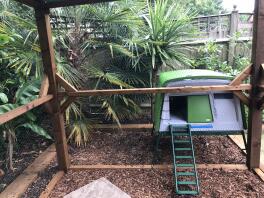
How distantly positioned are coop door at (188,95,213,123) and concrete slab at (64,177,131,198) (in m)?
1.28

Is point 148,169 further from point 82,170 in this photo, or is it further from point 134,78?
point 134,78

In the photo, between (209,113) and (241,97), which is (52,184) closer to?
(209,113)

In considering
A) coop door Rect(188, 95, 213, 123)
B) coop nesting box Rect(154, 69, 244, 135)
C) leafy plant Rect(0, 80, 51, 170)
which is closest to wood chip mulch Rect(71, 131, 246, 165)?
coop nesting box Rect(154, 69, 244, 135)

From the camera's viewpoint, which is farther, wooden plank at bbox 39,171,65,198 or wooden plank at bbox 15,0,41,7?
wooden plank at bbox 39,171,65,198

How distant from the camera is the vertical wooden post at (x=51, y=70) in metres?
2.75

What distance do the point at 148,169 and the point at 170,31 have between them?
2178 millimetres

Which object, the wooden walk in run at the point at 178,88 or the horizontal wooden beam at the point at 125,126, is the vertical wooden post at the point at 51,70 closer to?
the wooden walk in run at the point at 178,88

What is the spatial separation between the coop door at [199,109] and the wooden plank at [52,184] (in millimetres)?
1782

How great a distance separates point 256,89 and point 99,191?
2080 mm

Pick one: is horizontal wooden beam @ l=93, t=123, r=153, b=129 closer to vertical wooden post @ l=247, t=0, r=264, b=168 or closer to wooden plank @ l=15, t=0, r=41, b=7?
vertical wooden post @ l=247, t=0, r=264, b=168

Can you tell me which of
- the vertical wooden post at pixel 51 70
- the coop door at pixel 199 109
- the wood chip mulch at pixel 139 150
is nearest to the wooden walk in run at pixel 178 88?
the vertical wooden post at pixel 51 70

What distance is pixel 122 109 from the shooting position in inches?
165

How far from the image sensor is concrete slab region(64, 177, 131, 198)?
8.29 feet

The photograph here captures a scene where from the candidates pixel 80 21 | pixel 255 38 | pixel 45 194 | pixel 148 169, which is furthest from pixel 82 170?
pixel 255 38
